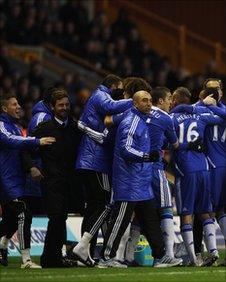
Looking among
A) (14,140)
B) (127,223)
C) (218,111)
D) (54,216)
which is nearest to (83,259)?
(54,216)

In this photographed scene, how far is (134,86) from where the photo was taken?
15766 mm

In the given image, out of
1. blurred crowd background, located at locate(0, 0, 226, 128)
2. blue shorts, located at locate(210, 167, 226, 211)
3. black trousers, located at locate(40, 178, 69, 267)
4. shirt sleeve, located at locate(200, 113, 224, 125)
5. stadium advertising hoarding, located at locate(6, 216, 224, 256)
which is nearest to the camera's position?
black trousers, located at locate(40, 178, 69, 267)

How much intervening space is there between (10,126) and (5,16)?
39.2 ft

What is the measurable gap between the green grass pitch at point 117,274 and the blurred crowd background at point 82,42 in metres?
10.8

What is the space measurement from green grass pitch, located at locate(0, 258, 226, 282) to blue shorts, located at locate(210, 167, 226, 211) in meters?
1.32

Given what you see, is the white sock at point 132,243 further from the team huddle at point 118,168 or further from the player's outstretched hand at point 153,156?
the player's outstretched hand at point 153,156

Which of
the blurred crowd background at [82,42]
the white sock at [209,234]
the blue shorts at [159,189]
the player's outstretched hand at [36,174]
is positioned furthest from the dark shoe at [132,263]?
the blurred crowd background at [82,42]

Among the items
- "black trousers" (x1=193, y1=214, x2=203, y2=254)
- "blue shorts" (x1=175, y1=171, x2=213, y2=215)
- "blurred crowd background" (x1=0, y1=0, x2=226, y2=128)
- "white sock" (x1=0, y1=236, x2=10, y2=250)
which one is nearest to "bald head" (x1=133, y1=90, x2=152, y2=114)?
"blue shorts" (x1=175, y1=171, x2=213, y2=215)

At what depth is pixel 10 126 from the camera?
1620cm

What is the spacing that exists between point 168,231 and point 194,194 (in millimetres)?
602

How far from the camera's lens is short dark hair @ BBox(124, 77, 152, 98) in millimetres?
15641

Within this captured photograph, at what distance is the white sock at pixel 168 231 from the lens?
16.2 m

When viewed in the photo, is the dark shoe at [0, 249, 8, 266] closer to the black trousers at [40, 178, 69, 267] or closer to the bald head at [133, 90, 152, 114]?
the black trousers at [40, 178, 69, 267]

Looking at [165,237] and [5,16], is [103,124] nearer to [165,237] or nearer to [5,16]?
[165,237]
